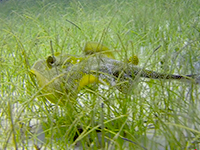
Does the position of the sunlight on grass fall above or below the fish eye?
below

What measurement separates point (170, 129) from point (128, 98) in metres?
0.43

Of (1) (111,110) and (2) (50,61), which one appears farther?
(2) (50,61)

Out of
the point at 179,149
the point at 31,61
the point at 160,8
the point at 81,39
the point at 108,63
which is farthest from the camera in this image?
the point at 160,8

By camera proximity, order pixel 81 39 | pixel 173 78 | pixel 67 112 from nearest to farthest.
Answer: pixel 67 112 → pixel 173 78 → pixel 81 39

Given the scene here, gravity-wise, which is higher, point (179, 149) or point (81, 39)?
point (81, 39)

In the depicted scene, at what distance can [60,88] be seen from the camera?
5.29 feet

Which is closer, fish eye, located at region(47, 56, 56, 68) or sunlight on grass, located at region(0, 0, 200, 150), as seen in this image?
sunlight on grass, located at region(0, 0, 200, 150)

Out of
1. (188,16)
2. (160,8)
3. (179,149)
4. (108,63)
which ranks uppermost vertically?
(160,8)

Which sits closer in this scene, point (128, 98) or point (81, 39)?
point (128, 98)

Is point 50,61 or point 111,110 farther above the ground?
point 50,61

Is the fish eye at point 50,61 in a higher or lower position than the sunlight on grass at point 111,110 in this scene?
higher

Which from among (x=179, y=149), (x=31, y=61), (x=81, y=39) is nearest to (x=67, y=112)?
(x=179, y=149)

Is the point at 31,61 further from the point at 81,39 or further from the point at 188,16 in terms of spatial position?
the point at 188,16

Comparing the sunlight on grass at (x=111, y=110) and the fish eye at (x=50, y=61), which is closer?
the sunlight on grass at (x=111, y=110)
